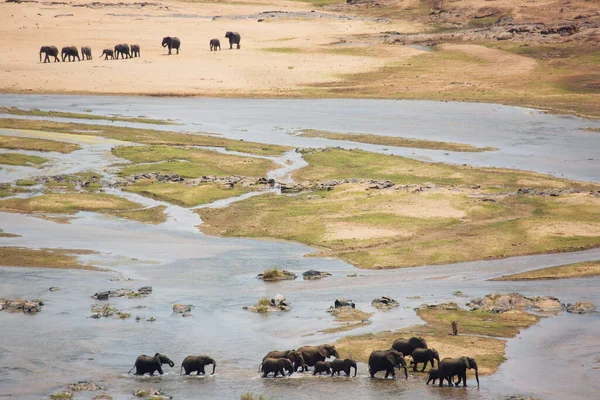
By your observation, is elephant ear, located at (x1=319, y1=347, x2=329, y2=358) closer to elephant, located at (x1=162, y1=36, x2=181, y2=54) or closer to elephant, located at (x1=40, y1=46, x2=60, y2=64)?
elephant, located at (x1=40, y1=46, x2=60, y2=64)

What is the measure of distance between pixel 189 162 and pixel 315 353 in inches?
1447

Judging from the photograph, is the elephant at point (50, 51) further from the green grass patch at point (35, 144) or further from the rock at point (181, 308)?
the rock at point (181, 308)

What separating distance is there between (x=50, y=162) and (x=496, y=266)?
33.6 m

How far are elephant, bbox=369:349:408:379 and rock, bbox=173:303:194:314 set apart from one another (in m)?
9.30

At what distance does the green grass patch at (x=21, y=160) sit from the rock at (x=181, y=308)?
31.2 metres

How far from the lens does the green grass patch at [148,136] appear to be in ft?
230

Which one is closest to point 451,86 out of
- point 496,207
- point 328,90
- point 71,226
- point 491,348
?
point 328,90

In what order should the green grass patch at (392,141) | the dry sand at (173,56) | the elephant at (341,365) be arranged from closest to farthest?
the elephant at (341,365), the green grass patch at (392,141), the dry sand at (173,56)

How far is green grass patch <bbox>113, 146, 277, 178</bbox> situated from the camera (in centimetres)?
6119

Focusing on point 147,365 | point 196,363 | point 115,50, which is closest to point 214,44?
point 115,50

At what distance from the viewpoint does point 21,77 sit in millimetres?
97312

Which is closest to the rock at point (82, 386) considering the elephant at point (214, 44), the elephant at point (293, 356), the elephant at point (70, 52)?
the elephant at point (293, 356)

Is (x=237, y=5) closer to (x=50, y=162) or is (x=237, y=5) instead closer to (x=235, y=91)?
(x=235, y=91)

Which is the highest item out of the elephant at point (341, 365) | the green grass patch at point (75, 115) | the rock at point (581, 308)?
the green grass patch at point (75, 115)
